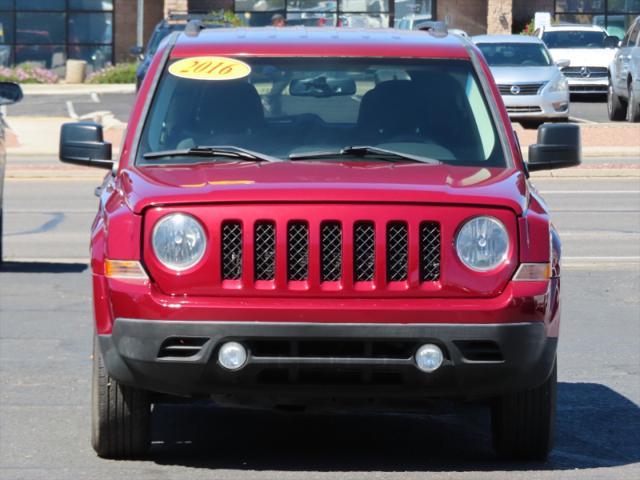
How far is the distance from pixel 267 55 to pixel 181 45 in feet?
1.40


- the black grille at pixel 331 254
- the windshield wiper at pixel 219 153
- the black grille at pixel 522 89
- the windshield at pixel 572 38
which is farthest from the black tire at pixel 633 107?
the black grille at pixel 331 254

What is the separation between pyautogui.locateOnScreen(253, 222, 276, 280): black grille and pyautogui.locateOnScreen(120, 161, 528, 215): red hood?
4.3 inches

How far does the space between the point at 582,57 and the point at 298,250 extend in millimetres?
31977

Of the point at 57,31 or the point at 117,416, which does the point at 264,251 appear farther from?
the point at 57,31

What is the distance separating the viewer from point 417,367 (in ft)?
19.3

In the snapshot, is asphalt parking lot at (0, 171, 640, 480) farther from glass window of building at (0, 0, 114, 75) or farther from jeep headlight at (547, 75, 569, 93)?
glass window of building at (0, 0, 114, 75)

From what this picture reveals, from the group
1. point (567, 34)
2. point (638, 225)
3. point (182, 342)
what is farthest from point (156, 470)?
point (567, 34)

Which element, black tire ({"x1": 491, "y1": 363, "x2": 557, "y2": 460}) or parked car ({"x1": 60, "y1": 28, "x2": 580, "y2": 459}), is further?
black tire ({"x1": 491, "y1": 363, "x2": 557, "y2": 460})

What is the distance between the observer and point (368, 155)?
6742mm

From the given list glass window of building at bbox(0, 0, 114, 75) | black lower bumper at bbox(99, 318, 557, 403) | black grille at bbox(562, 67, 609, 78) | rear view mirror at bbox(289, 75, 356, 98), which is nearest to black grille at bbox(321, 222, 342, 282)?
black lower bumper at bbox(99, 318, 557, 403)

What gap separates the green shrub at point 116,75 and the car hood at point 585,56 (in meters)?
13.9

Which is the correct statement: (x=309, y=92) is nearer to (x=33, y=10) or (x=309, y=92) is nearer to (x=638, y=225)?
(x=638, y=225)

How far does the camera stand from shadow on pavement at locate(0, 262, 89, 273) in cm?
1273

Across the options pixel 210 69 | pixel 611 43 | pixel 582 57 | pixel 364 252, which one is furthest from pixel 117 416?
pixel 582 57
